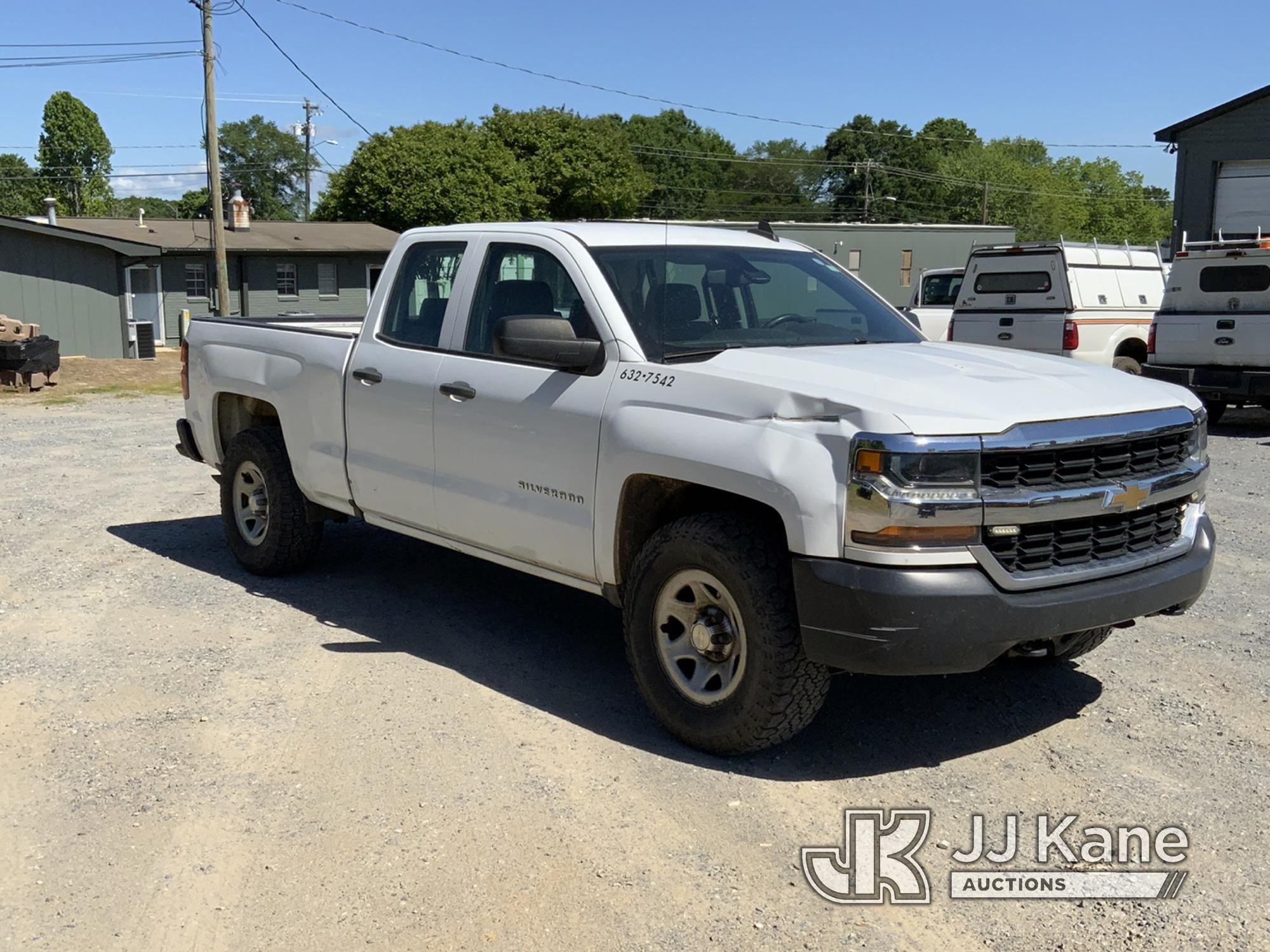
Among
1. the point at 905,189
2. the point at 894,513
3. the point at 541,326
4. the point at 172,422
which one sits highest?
the point at 905,189

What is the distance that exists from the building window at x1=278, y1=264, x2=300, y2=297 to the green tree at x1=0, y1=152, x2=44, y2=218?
73724 mm

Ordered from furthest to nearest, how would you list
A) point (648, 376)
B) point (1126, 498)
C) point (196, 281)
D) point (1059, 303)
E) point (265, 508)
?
point (196, 281) < point (1059, 303) < point (265, 508) < point (648, 376) < point (1126, 498)

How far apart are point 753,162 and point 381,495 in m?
100

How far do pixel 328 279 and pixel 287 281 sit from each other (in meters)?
1.49

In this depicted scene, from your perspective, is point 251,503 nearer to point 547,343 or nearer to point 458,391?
point 458,391

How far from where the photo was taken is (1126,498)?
441 centimetres

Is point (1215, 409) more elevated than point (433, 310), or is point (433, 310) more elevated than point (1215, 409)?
point (433, 310)

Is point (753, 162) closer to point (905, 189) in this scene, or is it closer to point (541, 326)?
point (905, 189)

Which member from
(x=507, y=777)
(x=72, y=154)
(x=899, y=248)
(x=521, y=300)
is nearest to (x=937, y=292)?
(x=521, y=300)

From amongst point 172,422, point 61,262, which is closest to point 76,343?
point 61,262

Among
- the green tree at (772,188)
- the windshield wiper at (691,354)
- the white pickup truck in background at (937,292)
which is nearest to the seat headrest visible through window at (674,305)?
the windshield wiper at (691,354)

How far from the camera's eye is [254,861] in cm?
391

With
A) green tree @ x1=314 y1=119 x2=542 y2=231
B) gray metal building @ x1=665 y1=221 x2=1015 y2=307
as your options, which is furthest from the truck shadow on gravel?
green tree @ x1=314 y1=119 x2=542 y2=231

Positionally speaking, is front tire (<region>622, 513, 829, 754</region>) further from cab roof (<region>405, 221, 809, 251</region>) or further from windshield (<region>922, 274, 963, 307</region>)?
windshield (<region>922, 274, 963, 307</region>)
